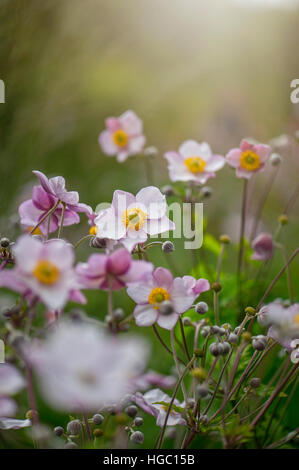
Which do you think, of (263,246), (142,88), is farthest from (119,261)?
(142,88)

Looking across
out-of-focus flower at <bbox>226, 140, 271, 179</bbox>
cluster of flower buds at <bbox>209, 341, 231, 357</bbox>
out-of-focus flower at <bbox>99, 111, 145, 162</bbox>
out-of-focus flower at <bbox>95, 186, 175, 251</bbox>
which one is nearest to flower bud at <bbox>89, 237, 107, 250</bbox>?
out-of-focus flower at <bbox>95, 186, 175, 251</bbox>

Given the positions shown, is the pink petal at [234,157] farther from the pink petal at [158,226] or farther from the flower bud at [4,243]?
the flower bud at [4,243]

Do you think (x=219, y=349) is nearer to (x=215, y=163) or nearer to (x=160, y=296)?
(x=160, y=296)

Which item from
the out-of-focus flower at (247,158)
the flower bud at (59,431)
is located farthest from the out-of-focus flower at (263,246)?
the flower bud at (59,431)

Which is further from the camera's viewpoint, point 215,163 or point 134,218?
point 215,163

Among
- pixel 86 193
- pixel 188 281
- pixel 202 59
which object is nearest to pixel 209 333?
pixel 188 281

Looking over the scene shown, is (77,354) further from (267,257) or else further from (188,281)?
(267,257)
